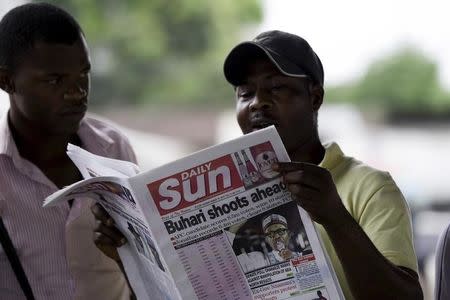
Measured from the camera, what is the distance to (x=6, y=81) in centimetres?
176

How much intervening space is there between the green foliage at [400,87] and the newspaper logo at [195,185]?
17070 mm

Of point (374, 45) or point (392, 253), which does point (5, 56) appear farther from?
point (374, 45)

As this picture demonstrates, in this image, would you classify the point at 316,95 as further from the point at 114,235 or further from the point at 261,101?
the point at 114,235

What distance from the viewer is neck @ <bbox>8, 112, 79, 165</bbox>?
176cm

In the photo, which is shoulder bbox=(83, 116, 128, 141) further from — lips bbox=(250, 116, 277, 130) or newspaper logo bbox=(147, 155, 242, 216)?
newspaper logo bbox=(147, 155, 242, 216)

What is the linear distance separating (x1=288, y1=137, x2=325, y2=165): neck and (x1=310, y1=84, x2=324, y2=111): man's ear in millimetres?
58

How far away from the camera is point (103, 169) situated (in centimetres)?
139

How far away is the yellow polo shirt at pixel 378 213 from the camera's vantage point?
1344 millimetres

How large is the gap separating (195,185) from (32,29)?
2.07 feet

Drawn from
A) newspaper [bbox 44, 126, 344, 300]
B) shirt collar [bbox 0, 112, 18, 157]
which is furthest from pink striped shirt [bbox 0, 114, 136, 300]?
newspaper [bbox 44, 126, 344, 300]

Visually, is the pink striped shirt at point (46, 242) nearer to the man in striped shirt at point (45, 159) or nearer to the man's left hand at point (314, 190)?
the man in striped shirt at point (45, 159)

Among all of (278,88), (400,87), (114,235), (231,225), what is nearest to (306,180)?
(231,225)

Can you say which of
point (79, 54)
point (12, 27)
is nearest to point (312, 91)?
point (79, 54)

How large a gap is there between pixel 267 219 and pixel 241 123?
0.81ft
